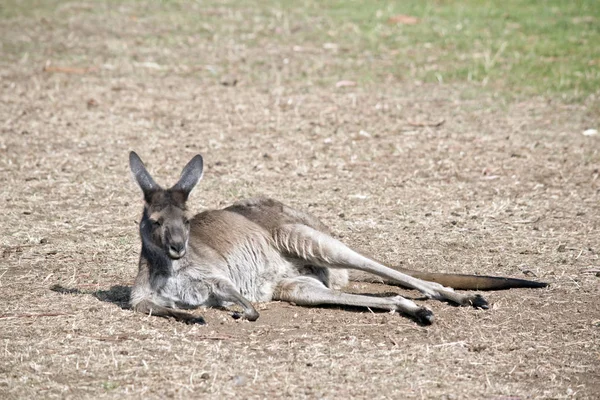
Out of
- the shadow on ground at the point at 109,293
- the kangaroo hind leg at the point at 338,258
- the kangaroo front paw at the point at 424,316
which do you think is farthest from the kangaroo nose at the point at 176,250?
the kangaroo front paw at the point at 424,316

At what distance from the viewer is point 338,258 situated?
5285 mm

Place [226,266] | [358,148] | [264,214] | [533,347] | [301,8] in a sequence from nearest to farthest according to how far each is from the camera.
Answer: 1. [533,347]
2. [226,266]
3. [264,214]
4. [358,148]
5. [301,8]

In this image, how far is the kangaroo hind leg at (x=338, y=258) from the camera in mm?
5113

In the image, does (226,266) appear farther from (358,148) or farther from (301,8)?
(301,8)

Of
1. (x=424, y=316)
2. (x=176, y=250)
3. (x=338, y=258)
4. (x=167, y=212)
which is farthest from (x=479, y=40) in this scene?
(x=176, y=250)

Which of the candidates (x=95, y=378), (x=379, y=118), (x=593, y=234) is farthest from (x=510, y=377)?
(x=379, y=118)

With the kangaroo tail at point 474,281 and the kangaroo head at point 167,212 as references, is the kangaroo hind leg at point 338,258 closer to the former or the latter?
the kangaroo tail at point 474,281

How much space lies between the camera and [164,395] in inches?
156

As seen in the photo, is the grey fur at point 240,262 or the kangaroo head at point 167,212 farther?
the grey fur at point 240,262

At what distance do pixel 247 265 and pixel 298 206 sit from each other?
176 centimetres

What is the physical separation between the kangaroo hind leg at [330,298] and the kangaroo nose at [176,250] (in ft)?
2.52

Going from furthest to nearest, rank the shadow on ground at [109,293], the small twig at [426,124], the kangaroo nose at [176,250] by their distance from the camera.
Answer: the small twig at [426,124] → the shadow on ground at [109,293] → the kangaroo nose at [176,250]

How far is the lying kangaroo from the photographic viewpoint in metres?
4.94

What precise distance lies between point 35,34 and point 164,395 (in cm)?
1007
